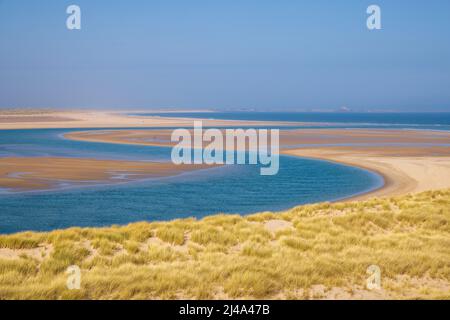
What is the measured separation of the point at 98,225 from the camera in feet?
53.1

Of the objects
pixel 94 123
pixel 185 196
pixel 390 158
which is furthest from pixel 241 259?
pixel 94 123

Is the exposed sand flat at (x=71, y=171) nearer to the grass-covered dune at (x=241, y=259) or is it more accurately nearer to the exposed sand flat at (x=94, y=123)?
the grass-covered dune at (x=241, y=259)

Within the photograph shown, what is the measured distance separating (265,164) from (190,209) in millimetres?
16797

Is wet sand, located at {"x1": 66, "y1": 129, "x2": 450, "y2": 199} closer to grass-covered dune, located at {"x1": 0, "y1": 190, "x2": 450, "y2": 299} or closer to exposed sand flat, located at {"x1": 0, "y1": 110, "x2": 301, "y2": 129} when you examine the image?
grass-covered dune, located at {"x1": 0, "y1": 190, "x2": 450, "y2": 299}

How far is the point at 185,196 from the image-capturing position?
2192cm

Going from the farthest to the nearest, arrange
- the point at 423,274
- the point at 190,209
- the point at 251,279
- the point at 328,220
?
Result: the point at 190,209
the point at 328,220
the point at 423,274
the point at 251,279

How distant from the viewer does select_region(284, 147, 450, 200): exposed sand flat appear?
79.7ft

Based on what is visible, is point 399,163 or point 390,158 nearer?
point 399,163

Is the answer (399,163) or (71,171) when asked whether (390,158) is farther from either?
(71,171)

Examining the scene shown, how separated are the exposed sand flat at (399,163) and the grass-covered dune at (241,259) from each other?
10115 mm

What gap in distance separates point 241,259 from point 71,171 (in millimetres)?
21251

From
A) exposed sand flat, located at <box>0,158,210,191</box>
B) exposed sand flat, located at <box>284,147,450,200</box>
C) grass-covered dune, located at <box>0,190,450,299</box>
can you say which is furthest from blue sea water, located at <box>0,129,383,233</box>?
grass-covered dune, located at <box>0,190,450,299</box>
